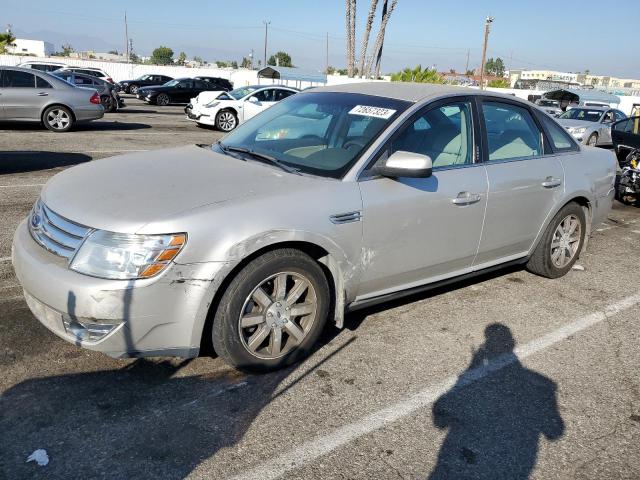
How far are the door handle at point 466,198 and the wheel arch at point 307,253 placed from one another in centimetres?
107

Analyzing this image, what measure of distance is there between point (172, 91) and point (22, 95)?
14810 millimetres

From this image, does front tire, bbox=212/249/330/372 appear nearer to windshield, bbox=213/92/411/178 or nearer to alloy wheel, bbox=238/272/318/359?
alloy wheel, bbox=238/272/318/359

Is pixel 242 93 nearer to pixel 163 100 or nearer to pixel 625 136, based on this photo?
pixel 163 100

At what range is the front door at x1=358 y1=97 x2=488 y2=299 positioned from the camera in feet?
11.8

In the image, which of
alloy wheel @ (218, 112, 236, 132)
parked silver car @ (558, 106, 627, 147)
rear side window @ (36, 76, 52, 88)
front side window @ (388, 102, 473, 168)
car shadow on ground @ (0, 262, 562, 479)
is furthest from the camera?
alloy wheel @ (218, 112, 236, 132)

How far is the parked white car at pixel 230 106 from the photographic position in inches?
692

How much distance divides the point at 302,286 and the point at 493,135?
2059mm

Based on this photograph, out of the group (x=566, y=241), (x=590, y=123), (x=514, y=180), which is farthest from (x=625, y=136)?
(x=590, y=123)

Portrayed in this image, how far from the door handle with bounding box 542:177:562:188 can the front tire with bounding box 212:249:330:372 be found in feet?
7.55

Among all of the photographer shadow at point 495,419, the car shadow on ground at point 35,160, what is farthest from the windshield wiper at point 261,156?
the car shadow on ground at point 35,160

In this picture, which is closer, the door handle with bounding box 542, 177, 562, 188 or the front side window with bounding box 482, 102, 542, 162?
the front side window with bounding box 482, 102, 542, 162

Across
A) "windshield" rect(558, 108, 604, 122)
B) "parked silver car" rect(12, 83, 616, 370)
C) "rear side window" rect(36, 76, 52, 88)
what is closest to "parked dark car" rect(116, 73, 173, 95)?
"rear side window" rect(36, 76, 52, 88)

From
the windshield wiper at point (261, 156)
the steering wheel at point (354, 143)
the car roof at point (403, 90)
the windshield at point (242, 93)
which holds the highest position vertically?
the car roof at point (403, 90)

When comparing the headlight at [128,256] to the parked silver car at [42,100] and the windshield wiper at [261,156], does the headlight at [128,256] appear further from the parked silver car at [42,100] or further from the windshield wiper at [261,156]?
the parked silver car at [42,100]
